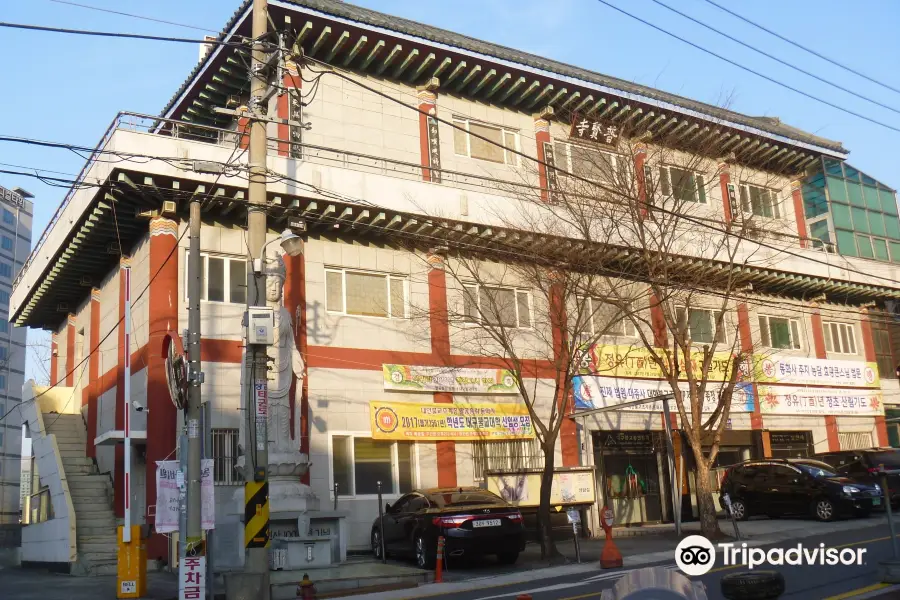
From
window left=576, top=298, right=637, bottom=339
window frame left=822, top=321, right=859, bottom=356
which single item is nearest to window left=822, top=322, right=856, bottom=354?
window frame left=822, top=321, right=859, bottom=356

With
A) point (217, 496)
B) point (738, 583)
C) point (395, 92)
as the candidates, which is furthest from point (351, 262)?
point (738, 583)

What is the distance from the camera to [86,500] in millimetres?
23125

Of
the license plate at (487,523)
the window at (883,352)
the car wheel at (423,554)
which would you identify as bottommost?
the car wheel at (423,554)

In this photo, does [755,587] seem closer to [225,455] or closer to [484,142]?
[225,455]

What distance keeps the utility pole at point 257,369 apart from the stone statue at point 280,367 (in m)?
3.29

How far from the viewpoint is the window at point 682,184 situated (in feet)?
73.3

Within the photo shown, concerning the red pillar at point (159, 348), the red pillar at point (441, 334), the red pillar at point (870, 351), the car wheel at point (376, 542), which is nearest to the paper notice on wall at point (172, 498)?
the red pillar at point (159, 348)

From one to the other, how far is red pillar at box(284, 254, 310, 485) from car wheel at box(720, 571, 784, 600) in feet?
52.9

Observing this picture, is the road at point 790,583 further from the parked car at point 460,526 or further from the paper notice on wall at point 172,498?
the paper notice on wall at point 172,498

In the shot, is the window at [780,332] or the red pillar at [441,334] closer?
the red pillar at [441,334]

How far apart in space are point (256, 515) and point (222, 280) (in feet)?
34.6

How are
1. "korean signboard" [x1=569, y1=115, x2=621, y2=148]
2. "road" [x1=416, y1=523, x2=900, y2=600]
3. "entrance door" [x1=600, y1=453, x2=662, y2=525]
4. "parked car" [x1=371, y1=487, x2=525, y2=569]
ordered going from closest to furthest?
"road" [x1=416, y1=523, x2=900, y2=600]
"parked car" [x1=371, y1=487, x2=525, y2=569]
"korean signboard" [x1=569, y1=115, x2=621, y2=148]
"entrance door" [x1=600, y1=453, x2=662, y2=525]

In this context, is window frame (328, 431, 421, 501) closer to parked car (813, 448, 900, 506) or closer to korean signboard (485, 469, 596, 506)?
korean signboard (485, 469, 596, 506)

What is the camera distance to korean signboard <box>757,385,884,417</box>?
3027 centimetres
